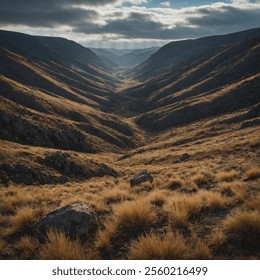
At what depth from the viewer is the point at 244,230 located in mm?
6512

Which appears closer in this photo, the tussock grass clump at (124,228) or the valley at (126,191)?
the valley at (126,191)

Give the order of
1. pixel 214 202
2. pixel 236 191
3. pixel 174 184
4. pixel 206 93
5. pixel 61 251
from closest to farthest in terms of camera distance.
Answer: pixel 61 251
pixel 214 202
pixel 236 191
pixel 174 184
pixel 206 93

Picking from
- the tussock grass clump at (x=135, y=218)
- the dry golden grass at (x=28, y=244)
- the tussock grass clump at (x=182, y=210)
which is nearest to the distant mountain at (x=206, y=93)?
the tussock grass clump at (x=182, y=210)

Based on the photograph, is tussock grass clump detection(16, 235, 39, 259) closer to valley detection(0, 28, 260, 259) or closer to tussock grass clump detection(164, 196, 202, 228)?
valley detection(0, 28, 260, 259)

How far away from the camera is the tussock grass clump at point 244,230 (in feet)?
20.5

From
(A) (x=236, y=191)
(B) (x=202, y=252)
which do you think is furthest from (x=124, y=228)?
(A) (x=236, y=191)

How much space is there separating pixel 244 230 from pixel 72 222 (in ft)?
15.6

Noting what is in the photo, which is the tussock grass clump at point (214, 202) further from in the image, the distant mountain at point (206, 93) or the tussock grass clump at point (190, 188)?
the distant mountain at point (206, 93)

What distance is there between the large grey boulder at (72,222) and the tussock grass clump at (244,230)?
3856 mm

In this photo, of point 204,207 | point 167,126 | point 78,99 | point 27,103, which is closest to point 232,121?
point 167,126

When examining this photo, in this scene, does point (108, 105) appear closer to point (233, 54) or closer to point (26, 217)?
point (233, 54)

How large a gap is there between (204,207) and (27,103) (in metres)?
88.5

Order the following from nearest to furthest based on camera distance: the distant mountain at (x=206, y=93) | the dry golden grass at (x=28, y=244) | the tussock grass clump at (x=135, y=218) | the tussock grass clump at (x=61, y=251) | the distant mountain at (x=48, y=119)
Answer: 1. the tussock grass clump at (x=61, y=251)
2. the dry golden grass at (x=28, y=244)
3. the tussock grass clump at (x=135, y=218)
4. the distant mountain at (x=48, y=119)
5. the distant mountain at (x=206, y=93)

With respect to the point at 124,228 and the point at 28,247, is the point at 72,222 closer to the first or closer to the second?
the point at 28,247
